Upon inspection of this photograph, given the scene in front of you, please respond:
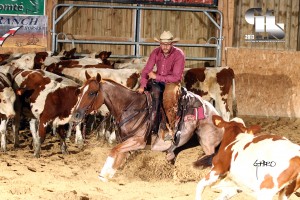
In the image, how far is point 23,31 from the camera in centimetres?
1445

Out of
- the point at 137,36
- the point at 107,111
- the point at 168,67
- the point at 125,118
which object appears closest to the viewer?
the point at 125,118

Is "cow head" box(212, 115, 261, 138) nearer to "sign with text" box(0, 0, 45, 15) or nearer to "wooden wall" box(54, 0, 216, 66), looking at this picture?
"sign with text" box(0, 0, 45, 15)

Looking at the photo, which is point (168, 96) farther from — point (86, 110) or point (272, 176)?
point (272, 176)

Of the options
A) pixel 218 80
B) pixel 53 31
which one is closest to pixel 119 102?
pixel 218 80

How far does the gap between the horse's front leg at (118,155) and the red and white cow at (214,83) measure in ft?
16.0

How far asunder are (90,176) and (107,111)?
3.11 metres

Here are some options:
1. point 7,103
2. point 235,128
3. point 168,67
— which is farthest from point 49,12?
point 235,128

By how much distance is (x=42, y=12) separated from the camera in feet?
47.9

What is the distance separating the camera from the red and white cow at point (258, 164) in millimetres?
6121

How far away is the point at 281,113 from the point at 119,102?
6.98 meters

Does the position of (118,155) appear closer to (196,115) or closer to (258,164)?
(196,115)

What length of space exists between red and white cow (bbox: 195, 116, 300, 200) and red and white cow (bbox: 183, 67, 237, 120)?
599 cm

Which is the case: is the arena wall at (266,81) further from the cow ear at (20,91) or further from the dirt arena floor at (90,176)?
the cow ear at (20,91)

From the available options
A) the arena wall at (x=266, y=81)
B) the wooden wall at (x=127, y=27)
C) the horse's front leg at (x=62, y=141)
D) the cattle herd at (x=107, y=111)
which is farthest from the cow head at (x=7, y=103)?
the arena wall at (x=266, y=81)
